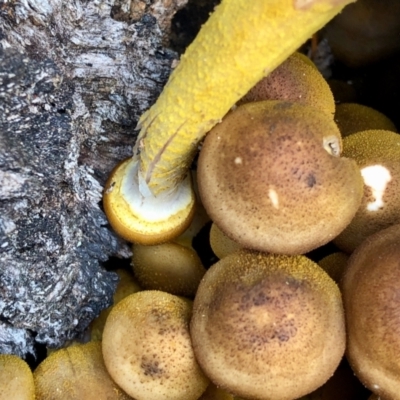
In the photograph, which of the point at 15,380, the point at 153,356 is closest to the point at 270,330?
the point at 153,356

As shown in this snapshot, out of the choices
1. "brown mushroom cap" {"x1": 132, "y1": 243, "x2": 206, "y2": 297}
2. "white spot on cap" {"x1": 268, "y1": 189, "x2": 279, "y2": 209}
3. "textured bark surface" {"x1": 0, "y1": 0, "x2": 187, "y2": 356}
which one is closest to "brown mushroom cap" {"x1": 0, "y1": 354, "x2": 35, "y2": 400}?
"textured bark surface" {"x1": 0, "y1": 0, "x2": 187, "y2": 356}

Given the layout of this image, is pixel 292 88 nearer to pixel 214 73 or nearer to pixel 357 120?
pixel 214 73

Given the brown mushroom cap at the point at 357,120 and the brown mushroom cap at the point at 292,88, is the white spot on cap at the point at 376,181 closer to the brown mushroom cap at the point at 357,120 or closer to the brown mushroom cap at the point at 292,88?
the brown mushroom cap at the point at 292,88

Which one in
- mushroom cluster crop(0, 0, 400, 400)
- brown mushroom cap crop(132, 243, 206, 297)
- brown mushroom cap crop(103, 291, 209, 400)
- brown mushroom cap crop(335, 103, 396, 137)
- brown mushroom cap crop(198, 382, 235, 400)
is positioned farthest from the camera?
brown mushroom cap crop(335, 103, 396, 137)

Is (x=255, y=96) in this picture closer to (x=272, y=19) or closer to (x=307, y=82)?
(x=307, y=82)

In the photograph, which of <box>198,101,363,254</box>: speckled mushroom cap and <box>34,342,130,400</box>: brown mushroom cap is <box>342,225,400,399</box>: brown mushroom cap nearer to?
<box>198,101,363,254</box>: speckled mushroom cap

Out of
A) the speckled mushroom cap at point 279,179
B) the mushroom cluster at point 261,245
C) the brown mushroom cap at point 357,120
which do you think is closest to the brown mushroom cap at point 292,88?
the mushroom cluster at point 261,245

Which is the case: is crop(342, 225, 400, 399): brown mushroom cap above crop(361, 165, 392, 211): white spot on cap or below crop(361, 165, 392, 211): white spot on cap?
below
